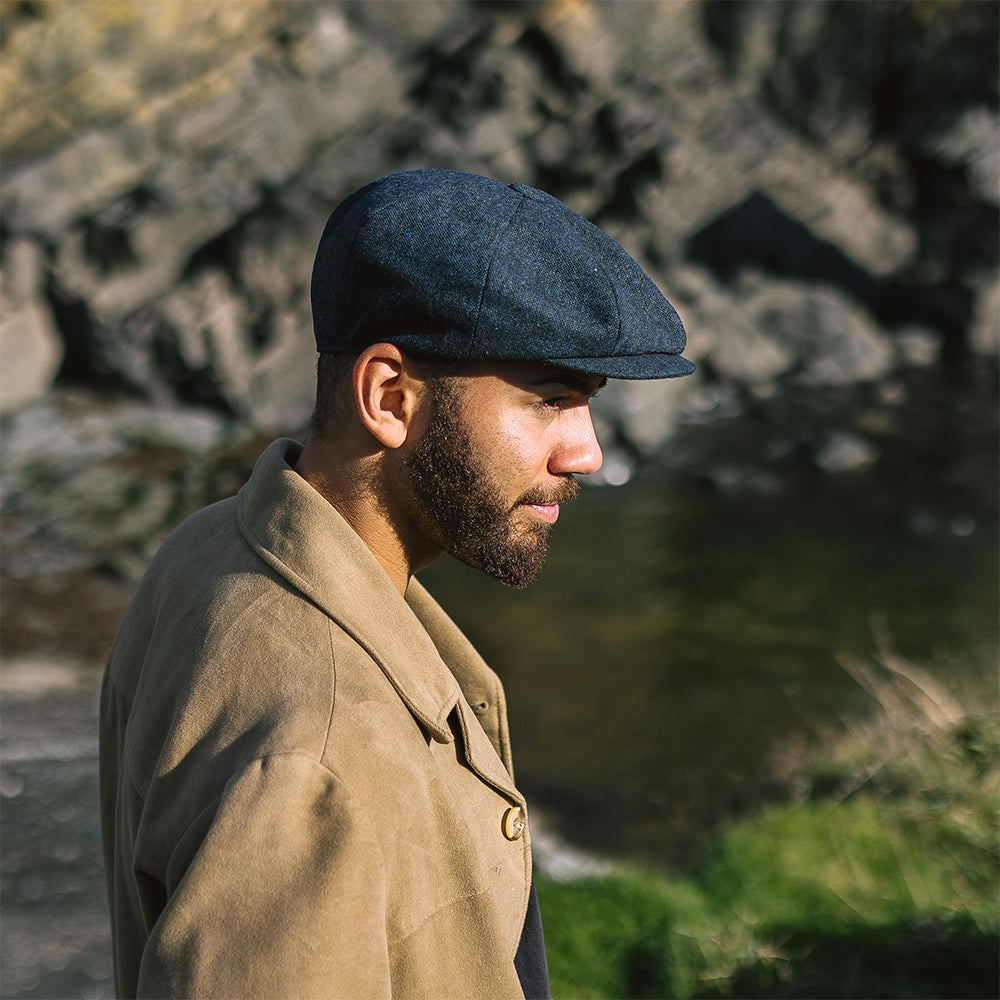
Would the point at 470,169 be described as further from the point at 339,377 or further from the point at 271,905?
the point at 271,905

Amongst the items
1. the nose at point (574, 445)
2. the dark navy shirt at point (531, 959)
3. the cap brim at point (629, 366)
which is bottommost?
the dark navy shirt at point (531, 959)

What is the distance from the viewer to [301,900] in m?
1.50

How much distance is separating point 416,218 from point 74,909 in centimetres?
620

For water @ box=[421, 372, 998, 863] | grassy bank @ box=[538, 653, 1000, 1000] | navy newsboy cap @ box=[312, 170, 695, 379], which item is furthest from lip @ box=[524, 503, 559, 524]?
water @ box=[421, 372, 998, 863]

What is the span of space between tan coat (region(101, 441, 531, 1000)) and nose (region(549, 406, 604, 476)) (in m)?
0.39

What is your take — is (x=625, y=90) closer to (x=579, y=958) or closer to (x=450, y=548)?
(x=579, y=958)

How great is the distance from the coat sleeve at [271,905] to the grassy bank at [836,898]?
4.28 metres

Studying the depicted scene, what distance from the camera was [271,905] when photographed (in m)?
1.50

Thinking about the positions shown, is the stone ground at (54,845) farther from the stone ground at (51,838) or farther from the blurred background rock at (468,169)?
the blurred background rock at (468,169)

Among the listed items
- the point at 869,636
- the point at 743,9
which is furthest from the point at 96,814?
the point at 743,9

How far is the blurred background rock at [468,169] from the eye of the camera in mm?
16891

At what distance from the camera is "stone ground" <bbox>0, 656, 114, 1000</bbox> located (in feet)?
20.2

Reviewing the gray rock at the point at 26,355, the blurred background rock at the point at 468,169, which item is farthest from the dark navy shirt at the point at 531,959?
the gray rock at the point at 26,355

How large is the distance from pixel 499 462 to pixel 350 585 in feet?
1.15
